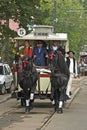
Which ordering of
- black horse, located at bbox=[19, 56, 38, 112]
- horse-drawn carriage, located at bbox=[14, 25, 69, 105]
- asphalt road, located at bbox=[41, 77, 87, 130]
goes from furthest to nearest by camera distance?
1. horse-drawn carriage, located at bbox=[14, 25, 69, 105]
2. black horse, located at bbox=[19, 56, 38, 112]
3. asphalt road, located at bbox=[41, 77, 87, 130]

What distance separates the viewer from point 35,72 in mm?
16250

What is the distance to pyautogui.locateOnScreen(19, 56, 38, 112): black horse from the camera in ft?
52.8

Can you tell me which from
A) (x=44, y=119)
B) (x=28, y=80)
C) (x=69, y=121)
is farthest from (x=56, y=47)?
(x=69, y=121)

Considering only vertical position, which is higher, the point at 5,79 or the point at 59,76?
the point at 59,76

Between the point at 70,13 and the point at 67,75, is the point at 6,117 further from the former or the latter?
the point at 70,13

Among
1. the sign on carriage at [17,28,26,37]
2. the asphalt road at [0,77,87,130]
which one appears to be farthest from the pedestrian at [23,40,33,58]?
the sign on carriage at [17,28,26,37]

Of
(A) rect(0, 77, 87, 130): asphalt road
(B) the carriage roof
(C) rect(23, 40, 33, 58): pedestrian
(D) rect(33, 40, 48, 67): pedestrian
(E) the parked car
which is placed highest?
(B) the carriage roof

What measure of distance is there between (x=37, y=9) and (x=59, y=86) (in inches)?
415

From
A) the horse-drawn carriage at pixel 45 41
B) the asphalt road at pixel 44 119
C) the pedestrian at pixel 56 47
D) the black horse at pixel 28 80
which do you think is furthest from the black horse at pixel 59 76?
the pedestrian at pixel 56 47

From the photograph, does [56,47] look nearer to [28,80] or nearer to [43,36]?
[43,36]

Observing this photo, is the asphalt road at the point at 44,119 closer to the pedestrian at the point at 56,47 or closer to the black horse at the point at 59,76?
the black horse at the point at 59,76

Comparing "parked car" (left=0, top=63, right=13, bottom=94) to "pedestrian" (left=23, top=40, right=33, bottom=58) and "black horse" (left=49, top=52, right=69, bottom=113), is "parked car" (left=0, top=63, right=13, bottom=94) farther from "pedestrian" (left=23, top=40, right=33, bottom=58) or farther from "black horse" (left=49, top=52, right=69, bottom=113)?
"black horse" (left=49, top=52, right=69, bottom=113)

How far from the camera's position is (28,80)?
16.2m

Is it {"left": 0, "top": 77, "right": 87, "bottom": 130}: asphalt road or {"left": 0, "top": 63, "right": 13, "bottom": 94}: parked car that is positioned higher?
{"left": 0, "top": 77, "right": 87, "bottom": 130}: asphalt road
